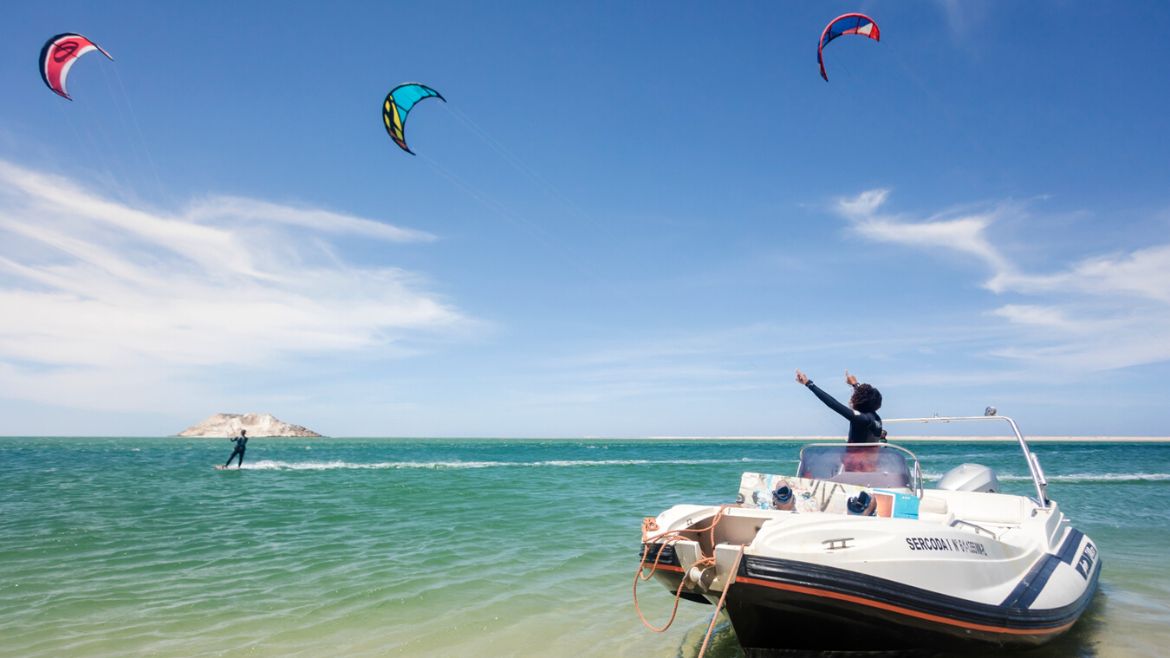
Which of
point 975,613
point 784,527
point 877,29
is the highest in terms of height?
point 877,29

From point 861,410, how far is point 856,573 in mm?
2819

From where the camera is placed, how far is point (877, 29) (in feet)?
48.0

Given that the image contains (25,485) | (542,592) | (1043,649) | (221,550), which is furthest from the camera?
(25,485)

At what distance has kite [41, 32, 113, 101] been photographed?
37.7 ft

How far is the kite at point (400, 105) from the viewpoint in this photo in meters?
13.0

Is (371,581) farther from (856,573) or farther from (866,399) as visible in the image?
(866,399)

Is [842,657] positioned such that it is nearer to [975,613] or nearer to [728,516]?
[975,613]

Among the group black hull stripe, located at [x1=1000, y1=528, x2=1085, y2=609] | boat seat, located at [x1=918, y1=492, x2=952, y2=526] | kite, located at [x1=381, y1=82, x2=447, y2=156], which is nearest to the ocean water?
black hull stripe, located at [x1=1000, y1=528, x2=1085, y2=609]

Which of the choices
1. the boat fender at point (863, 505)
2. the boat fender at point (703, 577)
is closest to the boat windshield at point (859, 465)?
the boat fender at point (863, 505)

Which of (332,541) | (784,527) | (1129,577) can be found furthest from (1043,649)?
(332,541)

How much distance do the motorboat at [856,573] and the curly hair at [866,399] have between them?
127 centimetres

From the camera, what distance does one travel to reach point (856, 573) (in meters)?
4.33

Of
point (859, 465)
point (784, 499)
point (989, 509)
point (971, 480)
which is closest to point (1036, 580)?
point (989, 509)

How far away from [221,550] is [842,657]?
9465mm
